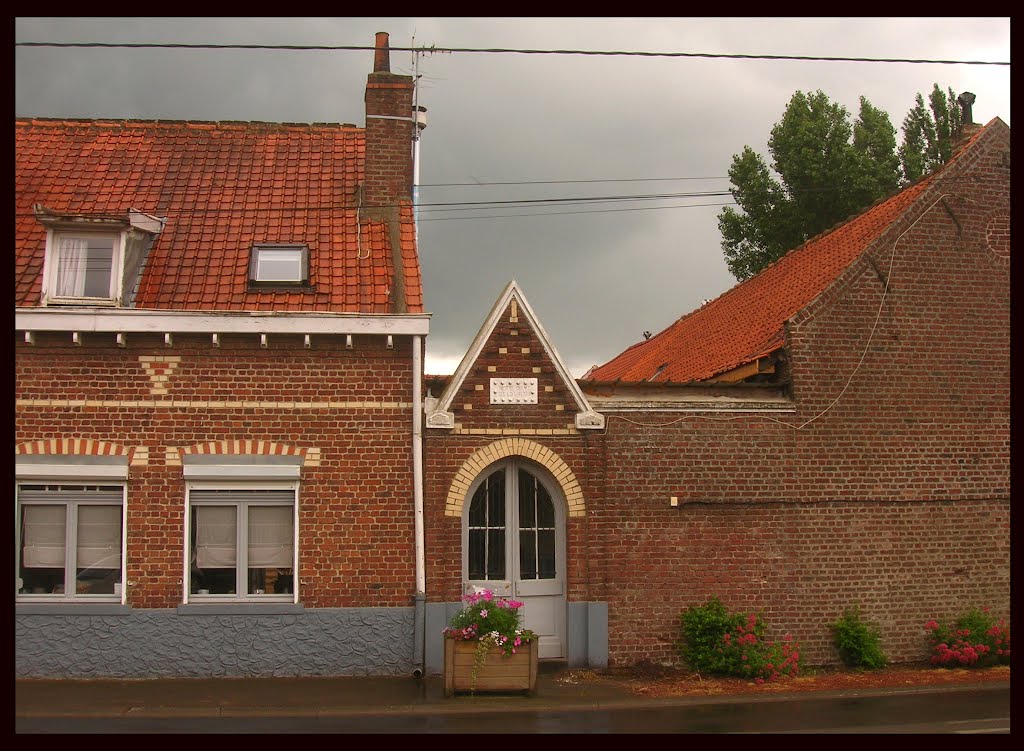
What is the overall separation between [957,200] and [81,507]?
13359mm

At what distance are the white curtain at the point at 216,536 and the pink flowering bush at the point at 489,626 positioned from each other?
10.3 ft

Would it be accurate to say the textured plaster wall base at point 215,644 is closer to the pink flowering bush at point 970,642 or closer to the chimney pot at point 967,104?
the pink flowering bush at point 970,642

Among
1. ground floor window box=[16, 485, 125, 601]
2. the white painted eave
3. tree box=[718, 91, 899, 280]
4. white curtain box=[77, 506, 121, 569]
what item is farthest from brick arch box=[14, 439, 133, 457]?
tree box=[718, 91, 899, 280]

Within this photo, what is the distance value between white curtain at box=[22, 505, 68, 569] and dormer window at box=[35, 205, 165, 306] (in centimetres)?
273

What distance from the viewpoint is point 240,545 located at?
12.8 meters

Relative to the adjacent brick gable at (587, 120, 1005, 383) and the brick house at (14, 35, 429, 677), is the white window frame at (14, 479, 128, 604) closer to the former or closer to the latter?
the brick house at (14, 35, 429, 677)

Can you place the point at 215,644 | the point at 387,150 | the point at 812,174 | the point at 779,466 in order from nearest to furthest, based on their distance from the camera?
the point at 215,644
the point at 779,466
the point at 387,150
the point at 812,174

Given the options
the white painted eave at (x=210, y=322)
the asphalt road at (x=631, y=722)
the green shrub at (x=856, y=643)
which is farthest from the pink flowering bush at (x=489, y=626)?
the green shrub at (x=856, y=643)

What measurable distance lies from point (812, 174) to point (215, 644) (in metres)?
23.6

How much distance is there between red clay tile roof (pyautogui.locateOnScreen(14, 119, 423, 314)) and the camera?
13312mm

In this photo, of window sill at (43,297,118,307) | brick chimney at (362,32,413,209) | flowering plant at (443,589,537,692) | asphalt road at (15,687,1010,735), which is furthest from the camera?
brick chimney at (362,32,413,209)

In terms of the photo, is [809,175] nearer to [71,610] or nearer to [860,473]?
[860,473]

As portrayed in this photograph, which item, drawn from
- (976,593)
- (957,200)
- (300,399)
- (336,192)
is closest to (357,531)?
(300,399)

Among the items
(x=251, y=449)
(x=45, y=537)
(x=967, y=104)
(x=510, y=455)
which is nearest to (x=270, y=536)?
(x=251, y=449)
